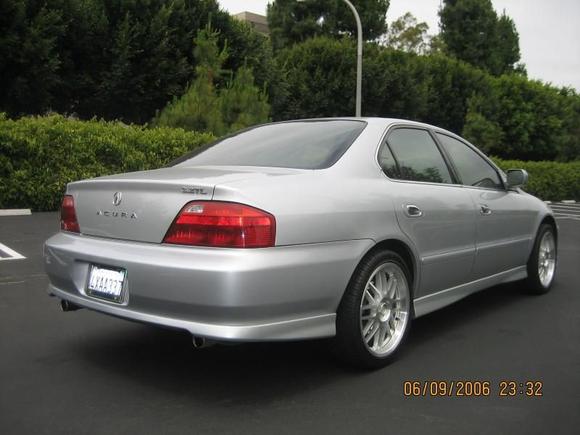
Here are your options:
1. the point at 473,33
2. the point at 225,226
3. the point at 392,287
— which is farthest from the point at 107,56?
the point at 473,33

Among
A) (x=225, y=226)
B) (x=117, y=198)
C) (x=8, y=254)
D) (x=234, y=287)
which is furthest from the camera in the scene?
(x=8, y=254)

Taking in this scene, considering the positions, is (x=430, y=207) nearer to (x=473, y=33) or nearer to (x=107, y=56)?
(x=107, y=56)

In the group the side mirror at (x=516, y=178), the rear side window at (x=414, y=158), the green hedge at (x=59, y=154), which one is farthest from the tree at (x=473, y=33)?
the rear side window at (x=414, y=158)

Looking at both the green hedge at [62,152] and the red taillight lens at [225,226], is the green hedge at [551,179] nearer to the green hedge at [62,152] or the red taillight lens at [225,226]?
the green hedge at [62,152]

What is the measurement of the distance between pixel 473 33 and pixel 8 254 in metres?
36.9

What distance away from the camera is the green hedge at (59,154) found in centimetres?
1098

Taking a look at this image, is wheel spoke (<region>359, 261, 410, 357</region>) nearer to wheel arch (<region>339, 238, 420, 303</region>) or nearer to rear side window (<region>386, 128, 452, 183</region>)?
wheel arch (<region>339, 238, 420, 303</region>)

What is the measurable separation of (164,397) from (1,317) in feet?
6.50

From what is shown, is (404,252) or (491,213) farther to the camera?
(491,213)

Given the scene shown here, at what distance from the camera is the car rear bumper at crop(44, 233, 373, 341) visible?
271 centimetres

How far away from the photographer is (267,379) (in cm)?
323

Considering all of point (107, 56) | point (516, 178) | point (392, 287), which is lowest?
point (392, 287)

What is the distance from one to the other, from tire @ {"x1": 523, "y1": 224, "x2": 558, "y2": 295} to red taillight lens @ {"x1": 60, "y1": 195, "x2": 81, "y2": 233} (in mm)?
3767

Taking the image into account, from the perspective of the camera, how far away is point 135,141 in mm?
12398
